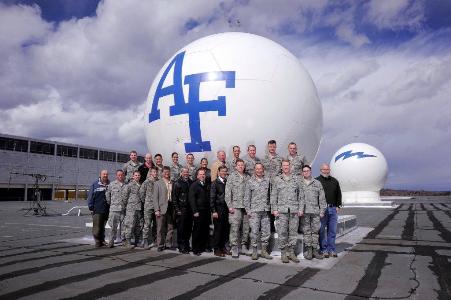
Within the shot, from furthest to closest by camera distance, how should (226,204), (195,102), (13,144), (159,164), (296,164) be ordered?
(13,144) < (159,164) < (195,102) < (296,164) < (226,204)

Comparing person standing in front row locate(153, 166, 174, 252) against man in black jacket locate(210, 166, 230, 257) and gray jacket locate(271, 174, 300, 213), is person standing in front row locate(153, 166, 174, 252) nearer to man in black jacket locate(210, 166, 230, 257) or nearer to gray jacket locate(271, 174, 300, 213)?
man in black jacket locate(210, 166, 230, 257)

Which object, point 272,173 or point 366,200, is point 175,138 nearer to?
point 272,173

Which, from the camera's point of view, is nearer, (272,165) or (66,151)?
(272,165)

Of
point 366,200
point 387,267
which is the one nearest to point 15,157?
point 366,200

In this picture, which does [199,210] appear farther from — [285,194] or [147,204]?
[285,194]

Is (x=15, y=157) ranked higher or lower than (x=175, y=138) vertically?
higher

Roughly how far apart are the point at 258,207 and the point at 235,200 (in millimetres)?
485

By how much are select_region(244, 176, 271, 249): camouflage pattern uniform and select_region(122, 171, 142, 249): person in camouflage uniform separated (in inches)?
108

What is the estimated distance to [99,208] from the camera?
838 centimetres

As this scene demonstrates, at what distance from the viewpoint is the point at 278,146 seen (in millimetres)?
7754

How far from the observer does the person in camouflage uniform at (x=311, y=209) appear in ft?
21.9

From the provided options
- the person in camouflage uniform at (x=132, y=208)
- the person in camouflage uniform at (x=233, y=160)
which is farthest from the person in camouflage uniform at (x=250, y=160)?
the person in camouflage uniform at (x=132, y=208)

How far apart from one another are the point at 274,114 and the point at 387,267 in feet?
12.0

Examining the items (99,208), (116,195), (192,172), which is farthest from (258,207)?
(99,208)
